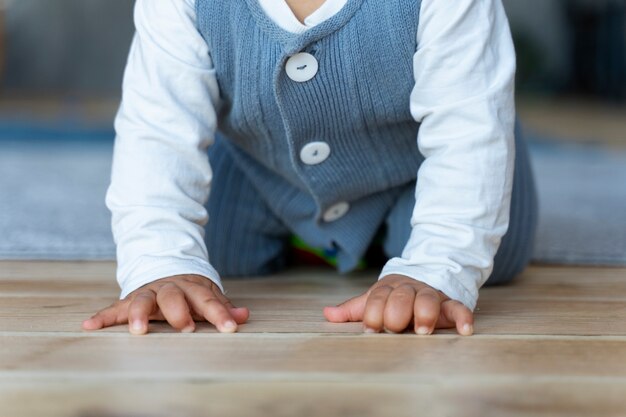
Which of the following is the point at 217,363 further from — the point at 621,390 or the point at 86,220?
the point at 86,220

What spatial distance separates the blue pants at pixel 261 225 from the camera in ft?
3.75

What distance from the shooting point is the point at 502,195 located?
3.00ft

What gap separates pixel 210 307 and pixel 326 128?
27 centimetres

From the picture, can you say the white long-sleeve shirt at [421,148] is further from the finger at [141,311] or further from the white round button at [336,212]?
the white round button at [336,212]

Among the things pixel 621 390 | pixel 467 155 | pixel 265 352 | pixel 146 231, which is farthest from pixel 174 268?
pixel 621 390

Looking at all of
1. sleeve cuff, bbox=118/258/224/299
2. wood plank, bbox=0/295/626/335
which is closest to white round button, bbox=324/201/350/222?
wood plank, bbox=0/295/626/335

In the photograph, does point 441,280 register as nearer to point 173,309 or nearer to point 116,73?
point 173,309

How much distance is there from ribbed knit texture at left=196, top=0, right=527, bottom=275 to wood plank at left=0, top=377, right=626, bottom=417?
1.23 ft

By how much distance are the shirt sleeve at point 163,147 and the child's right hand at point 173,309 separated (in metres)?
0.03

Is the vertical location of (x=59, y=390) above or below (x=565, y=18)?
above

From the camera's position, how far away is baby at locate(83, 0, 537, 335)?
867mm

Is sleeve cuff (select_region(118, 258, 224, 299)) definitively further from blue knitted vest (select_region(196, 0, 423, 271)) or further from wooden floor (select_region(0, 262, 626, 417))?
blue knitted vest (select_region(196, 0, 423, 271))

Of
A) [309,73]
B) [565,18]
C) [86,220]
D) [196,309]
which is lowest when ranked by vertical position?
[565,18]

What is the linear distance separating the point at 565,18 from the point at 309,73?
3381 millimetres
